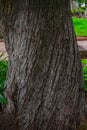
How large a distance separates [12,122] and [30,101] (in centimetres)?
40

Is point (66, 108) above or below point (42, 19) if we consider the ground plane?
below

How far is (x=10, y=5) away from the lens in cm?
421

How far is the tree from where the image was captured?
4.09 metres

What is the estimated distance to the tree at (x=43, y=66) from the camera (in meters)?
4.09

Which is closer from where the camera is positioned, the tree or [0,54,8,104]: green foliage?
the tree

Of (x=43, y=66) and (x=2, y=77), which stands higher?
(x=43, y=66)

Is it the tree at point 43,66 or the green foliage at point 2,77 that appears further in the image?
the green foliage at point 2,77

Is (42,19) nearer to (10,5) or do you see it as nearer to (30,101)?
(10,5)

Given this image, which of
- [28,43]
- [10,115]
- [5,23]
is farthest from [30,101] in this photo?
[5,23]

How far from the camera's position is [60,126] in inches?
174

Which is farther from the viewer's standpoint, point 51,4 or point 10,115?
point 10,115

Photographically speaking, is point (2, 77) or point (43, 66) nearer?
point (43, 66)

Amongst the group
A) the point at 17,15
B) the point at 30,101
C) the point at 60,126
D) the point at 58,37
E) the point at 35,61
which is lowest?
the point at 60,126

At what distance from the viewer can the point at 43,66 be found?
4.21 m
